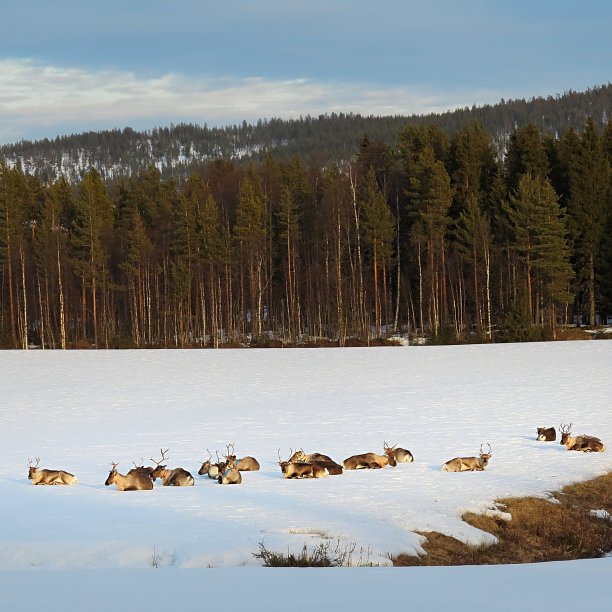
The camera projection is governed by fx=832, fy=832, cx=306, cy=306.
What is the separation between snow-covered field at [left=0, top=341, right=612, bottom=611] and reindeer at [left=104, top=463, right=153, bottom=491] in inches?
7.7

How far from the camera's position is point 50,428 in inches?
800

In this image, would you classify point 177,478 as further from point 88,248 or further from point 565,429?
point 88,248

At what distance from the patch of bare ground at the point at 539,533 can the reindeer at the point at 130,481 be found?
194 inches

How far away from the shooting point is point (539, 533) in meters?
11.5

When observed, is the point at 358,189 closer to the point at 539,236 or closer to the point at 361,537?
the point at 539,236

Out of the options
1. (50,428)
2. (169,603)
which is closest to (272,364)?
(50,428)

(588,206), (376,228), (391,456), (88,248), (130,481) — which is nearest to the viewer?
(130,481)

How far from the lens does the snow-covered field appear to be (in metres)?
8.02

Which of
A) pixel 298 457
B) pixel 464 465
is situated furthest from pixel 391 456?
pixel 298 457

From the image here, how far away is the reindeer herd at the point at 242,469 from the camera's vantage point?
44.1 ft

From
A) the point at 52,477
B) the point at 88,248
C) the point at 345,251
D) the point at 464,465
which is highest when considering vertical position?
the point at 88,248

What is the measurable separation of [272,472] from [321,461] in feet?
3.15

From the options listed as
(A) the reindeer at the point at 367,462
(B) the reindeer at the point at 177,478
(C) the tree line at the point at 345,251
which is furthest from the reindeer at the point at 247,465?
(C) the tree line at the point at 345,251

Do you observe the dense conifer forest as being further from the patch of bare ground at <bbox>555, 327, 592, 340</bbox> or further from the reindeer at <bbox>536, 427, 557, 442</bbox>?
the reindeer at <bbox>536, 427, 557, 442</bbox>
